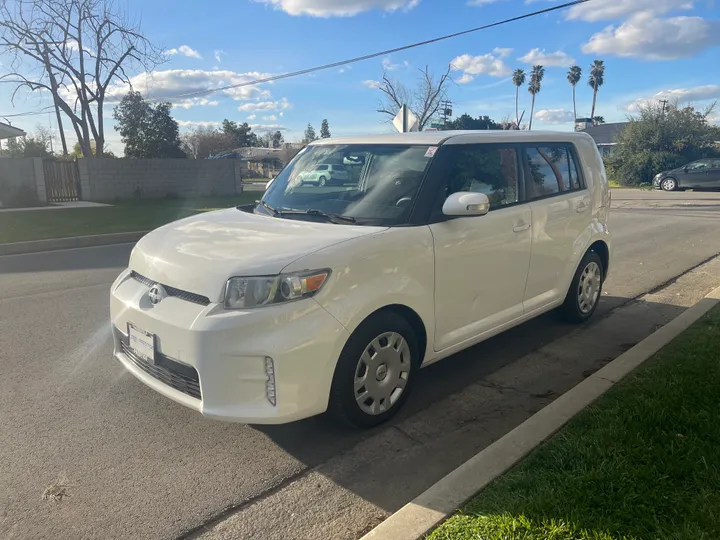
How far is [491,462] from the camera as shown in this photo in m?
3.00

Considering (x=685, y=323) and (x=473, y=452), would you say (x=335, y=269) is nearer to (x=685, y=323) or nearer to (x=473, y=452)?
(x=473, y=452)

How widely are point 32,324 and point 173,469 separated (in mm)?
3465

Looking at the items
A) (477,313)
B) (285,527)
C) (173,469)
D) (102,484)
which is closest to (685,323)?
(477,313)

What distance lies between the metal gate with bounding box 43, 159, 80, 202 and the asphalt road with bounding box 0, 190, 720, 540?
18.6m

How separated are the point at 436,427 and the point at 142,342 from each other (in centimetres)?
190

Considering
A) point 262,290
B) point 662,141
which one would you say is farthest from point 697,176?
point 262,290

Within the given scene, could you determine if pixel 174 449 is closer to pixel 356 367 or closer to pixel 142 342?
pixel 142 342

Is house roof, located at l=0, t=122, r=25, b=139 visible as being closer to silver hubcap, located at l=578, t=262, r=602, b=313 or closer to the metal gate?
the metal gate

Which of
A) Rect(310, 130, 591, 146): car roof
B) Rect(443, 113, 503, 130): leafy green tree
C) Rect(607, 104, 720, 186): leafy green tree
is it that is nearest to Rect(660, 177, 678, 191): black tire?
Rect(607, 104, 720, 186): leafy green tree

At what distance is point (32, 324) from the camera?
571 centimetres

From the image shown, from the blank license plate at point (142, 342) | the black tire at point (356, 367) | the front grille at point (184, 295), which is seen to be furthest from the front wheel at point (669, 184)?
the blank license plate at point (142, 342)

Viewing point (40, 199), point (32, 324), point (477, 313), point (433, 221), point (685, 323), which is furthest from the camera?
point (40, 199)

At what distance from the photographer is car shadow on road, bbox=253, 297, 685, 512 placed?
3105mm

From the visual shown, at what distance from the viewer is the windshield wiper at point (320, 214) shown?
147 inches
